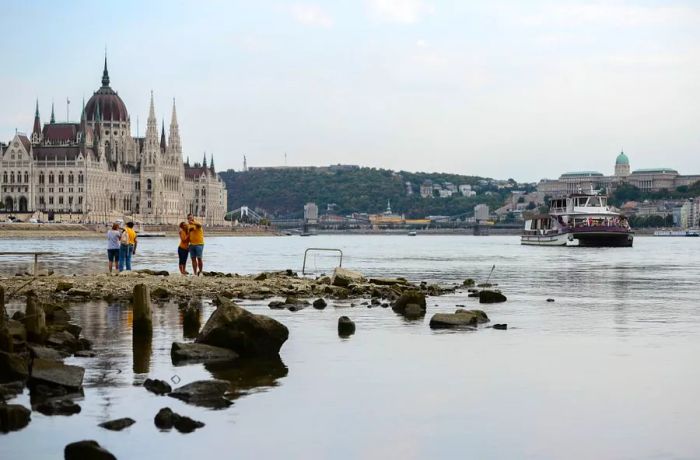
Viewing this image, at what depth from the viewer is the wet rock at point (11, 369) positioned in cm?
1669

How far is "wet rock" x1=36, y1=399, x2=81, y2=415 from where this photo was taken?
49.1 feet

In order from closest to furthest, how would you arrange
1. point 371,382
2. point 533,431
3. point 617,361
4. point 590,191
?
point 533,431
point 371,382
point 617,361
point 590,191

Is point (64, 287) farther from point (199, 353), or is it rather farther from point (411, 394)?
point (411, 394)

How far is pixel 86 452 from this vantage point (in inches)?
493

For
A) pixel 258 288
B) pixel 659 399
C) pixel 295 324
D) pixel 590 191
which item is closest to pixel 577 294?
pixel 258 288

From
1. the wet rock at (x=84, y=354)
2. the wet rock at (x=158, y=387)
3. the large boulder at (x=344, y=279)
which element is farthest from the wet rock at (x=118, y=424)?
the large boulder at (x=344, y=279)

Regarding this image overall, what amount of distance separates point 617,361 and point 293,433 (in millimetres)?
8571

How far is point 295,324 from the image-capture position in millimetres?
25594

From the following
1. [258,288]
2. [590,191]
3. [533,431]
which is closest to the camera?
[533,431]

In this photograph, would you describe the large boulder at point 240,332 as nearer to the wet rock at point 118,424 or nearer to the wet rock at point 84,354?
the wet rock at point 84,354

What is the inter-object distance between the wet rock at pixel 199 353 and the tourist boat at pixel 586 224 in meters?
90.3

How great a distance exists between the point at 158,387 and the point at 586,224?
3750 inches

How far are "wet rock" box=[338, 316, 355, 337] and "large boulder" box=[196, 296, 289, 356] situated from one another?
12.5 ft

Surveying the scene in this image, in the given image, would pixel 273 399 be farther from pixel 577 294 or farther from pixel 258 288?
pixel 577 294
